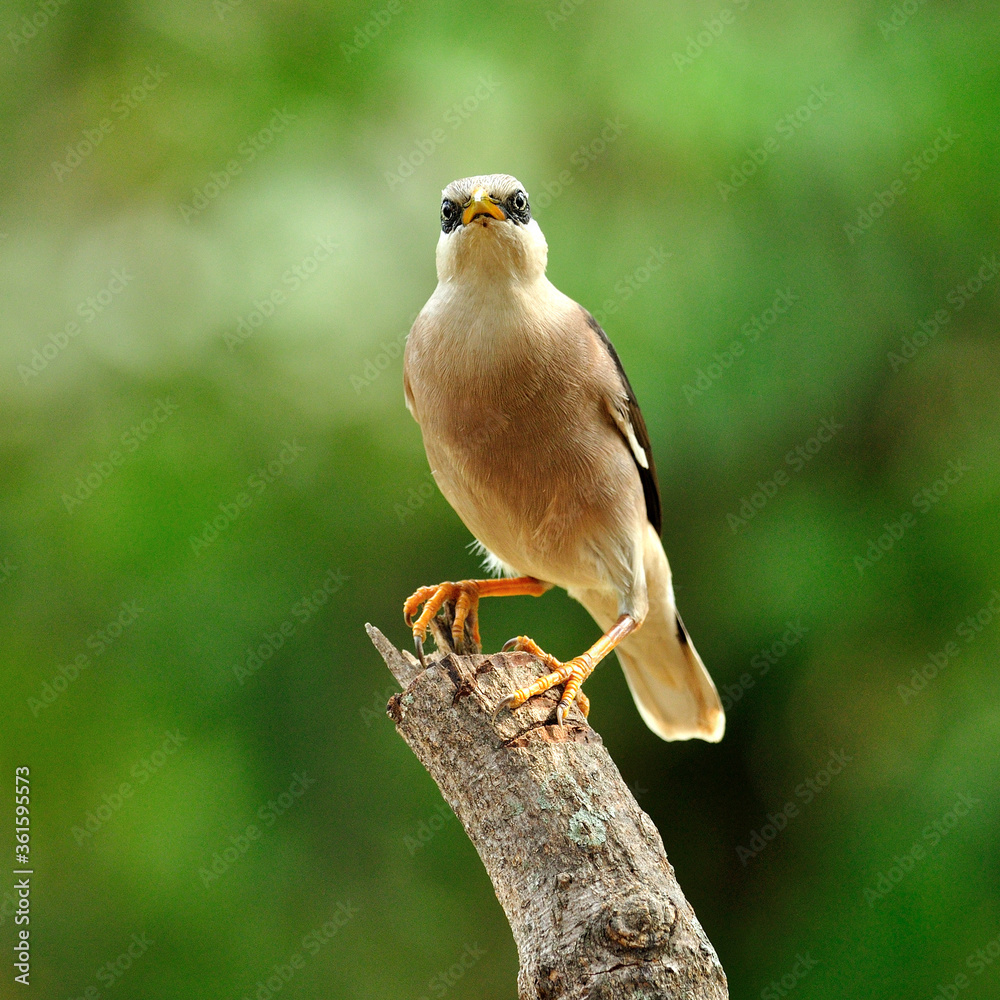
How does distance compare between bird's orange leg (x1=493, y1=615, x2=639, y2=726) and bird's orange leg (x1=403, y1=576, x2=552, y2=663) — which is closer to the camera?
bird's orange leg (x1=493, y1=615, x2=639, y2=726)

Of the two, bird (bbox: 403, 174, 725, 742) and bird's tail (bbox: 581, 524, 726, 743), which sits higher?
bird (bbox: 403, 174, 725, 742)

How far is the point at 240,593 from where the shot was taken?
591 centimetres

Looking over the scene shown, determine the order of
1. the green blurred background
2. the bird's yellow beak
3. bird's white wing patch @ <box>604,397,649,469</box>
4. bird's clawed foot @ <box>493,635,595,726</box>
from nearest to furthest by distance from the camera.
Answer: bird's clawed foot @ <box>493,635,595,726</box>
the bird's yellow beak
bird's white wing patch @ <box>604,397,649,469</box>
the green blurred background

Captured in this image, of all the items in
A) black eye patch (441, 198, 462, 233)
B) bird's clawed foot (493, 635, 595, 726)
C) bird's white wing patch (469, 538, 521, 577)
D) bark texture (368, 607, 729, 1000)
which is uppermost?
black eye patch (441, 198, 462, 233)

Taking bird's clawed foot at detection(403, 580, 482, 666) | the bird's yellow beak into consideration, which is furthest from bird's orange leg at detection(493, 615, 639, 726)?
the bird's yellow beak

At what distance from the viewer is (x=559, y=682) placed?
3.47 meters

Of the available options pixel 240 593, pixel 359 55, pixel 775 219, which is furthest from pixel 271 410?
pixel 775 219

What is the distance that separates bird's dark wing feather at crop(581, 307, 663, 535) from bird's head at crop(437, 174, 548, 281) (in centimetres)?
49

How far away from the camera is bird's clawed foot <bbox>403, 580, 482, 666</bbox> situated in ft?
13.0

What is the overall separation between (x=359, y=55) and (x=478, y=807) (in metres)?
4.96

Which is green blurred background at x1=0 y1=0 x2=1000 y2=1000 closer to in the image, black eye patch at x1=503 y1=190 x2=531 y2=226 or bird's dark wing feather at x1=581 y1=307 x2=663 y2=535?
bird's dark wing feather at x1=581 y1=307 x2=663 y2=535

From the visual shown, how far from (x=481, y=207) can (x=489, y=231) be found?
100mm

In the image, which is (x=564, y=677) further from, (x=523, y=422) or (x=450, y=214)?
(x=450, y=214)

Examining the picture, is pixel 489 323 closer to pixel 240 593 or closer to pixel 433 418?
pixel 433 418
